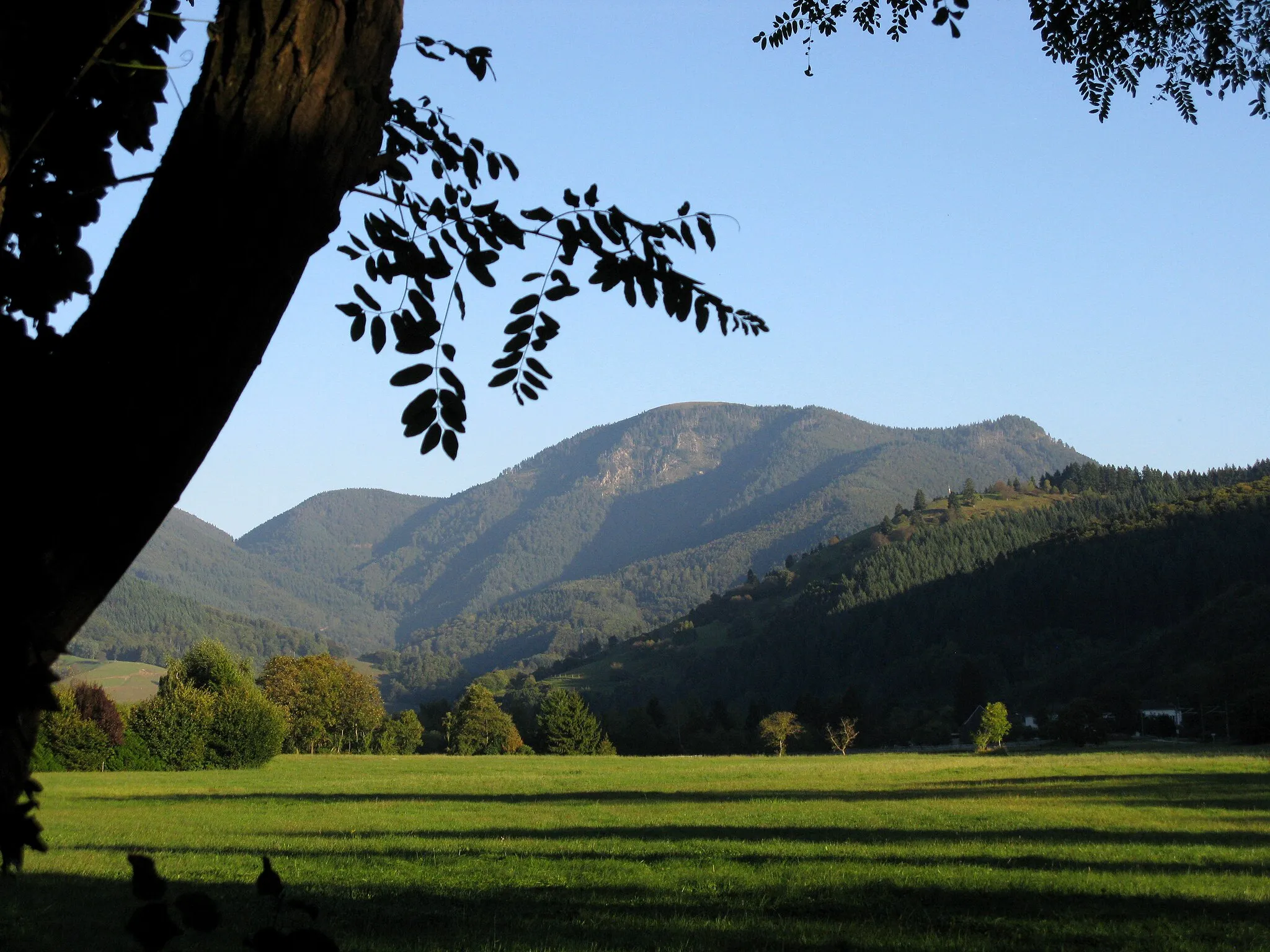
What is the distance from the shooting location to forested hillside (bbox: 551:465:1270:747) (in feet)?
407

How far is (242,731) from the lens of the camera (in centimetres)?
5559

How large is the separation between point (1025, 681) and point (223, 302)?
15606 cm

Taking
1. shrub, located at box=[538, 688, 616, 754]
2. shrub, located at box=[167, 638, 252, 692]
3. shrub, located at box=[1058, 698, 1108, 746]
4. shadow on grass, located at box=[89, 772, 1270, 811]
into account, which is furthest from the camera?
shrub, located at box=[538, 688, 616, 754]

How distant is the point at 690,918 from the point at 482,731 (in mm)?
80677

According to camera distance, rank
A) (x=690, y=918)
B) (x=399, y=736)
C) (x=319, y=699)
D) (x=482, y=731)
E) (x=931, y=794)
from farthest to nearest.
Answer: (x=399, y=736), (x=482, y=731), (x=319, y=699), (x=931, y=794), (x=690, y=918)

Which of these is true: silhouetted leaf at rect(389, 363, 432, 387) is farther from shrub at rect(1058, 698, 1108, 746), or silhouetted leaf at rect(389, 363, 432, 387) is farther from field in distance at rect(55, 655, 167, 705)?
field in distance at rect(55, 655, 167, 705)

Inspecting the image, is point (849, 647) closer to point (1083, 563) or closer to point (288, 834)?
point (1083, 563)

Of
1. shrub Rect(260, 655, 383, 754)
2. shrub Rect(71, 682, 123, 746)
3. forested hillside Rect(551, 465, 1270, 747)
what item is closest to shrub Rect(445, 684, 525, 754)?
shrub Rect(260, 655, 383, 754)

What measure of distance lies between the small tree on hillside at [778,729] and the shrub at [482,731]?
2267 cm

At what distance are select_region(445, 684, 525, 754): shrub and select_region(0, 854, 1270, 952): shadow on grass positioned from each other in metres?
77.2

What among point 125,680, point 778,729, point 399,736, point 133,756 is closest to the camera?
Result: point 133,756

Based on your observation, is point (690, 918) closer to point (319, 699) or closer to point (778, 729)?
point (319, 699)

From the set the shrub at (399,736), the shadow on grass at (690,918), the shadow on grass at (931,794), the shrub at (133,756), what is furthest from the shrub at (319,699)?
the shadow on grass at (690,918)

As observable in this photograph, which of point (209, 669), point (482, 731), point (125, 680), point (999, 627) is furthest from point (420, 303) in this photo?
point (125, 680)
